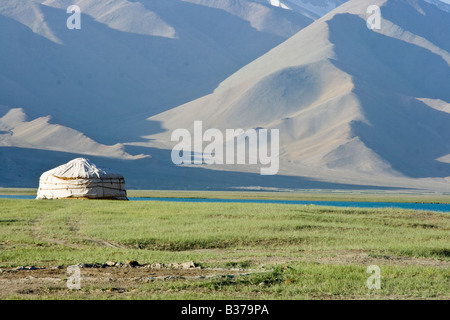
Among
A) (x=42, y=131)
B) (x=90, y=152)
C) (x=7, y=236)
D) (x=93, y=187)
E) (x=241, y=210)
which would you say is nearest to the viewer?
(x=7, y=236)

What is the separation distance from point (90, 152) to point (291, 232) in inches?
5869

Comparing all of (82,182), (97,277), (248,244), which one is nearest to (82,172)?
(82,182)

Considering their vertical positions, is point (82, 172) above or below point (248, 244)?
above

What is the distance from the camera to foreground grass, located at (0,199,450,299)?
16.0m

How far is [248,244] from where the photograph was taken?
25.6 metres

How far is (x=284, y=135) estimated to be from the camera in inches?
7697

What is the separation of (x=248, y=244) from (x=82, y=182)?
76.8ft

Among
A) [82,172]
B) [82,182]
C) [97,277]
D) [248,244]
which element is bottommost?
[97,277]

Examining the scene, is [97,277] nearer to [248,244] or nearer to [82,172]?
[248,244]

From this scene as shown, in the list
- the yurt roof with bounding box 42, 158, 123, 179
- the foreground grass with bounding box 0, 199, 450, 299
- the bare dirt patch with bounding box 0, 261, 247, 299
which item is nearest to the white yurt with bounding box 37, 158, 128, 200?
the yurt roof with bounding box 42, 158, 123, 179

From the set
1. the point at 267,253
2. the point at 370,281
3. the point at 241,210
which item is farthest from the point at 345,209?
the point at 370,281

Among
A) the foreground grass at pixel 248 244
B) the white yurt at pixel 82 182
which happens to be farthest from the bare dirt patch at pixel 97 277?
the white yurt at pixel 82 182

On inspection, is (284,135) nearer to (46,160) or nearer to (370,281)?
(46,160)

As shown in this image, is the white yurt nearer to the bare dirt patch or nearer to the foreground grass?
the foreground grass
